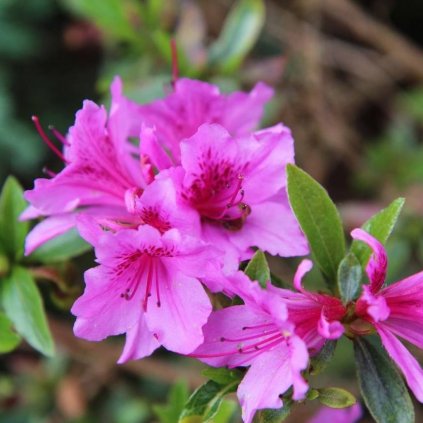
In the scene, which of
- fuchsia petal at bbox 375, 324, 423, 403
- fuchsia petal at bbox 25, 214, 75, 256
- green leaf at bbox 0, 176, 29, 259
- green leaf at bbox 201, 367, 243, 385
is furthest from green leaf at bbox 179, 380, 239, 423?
green leaf at bbox 0, 176, 29, 259

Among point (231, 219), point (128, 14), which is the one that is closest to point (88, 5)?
point (128, 14)

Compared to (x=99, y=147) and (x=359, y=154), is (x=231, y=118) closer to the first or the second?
(x=99, y=147)

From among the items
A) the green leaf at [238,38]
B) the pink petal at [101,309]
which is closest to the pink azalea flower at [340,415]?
the pink petal at [101,309]

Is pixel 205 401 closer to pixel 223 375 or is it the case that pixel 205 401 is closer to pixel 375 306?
pixel 223 375

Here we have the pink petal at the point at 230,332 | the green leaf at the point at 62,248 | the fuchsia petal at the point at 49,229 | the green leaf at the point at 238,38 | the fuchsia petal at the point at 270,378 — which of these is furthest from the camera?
the green leaf at the point at 238,38

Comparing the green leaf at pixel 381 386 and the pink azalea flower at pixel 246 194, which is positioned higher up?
the pink azalea flower at pixel 246 194

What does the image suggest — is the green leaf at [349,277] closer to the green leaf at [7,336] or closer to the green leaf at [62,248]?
the green leaf at [62,248]

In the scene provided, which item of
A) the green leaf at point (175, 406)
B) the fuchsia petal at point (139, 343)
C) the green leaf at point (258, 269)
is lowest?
the green leaf at point (175, 406)
